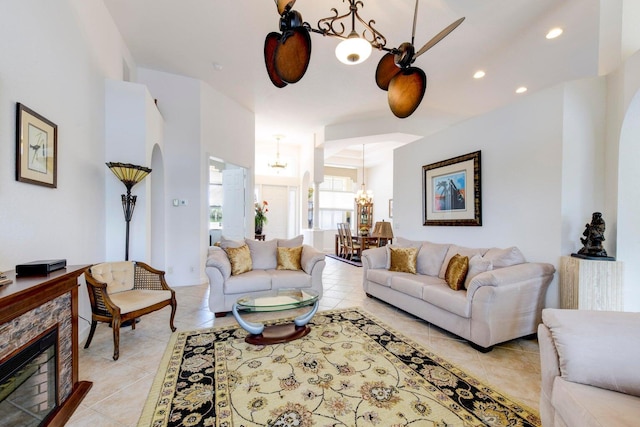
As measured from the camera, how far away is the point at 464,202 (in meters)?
3.72

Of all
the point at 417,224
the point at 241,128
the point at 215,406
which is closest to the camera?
the point at 215,406

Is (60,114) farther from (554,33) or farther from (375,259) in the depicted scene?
(554,33)

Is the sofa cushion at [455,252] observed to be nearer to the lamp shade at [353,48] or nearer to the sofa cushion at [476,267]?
the sofa cushion at [476,267]

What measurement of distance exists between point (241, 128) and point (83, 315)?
13.4ft

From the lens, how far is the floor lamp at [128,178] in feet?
9.40

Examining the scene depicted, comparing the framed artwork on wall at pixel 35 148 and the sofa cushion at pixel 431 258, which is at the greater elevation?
the framed artwork on wall at pixel 35 148

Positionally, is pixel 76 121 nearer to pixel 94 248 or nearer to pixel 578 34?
pixel 94 248

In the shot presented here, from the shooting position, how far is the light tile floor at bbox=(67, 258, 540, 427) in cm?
173

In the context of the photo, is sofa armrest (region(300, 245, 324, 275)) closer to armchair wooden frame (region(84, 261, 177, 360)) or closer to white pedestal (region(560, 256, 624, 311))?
armchair wooden frame (region(84, 261, 177, 360))

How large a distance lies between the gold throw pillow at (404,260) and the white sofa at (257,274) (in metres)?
1.04

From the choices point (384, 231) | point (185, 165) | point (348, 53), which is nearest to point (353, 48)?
point (348, 53)

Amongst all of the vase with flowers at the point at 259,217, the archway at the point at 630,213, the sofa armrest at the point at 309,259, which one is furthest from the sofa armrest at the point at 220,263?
the vase with flowers at the point at 259,217

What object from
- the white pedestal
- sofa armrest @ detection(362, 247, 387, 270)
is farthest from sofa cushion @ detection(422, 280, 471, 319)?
sofa armrest @ detection(362, 247, 387, 270)

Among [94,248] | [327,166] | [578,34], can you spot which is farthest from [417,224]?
[327,166]
